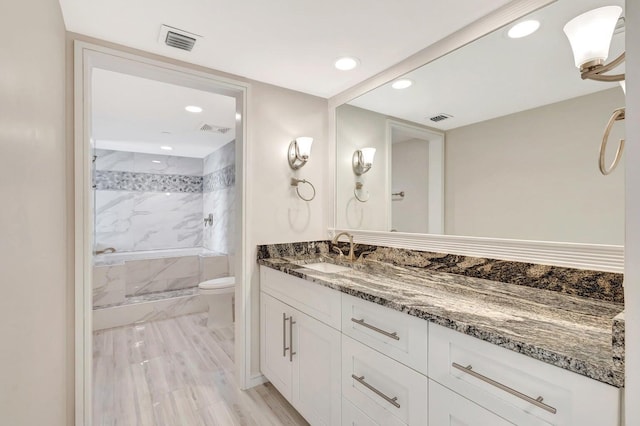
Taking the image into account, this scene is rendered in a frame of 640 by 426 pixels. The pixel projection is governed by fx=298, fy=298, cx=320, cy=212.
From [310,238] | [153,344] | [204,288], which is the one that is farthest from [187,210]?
[310,238]

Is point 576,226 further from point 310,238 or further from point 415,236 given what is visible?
point 310,238

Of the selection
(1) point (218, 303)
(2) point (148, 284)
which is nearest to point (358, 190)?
(1) point (218, 303)

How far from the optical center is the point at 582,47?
1.02m

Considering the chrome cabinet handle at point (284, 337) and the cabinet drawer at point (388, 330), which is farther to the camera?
the chrome cabinet handle at point (284, 337)

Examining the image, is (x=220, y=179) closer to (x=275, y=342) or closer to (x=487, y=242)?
(x=275, y=342)

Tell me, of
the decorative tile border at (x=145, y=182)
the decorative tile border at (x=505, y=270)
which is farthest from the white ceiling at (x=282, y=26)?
the decorative tile border at (x=145, y=182)

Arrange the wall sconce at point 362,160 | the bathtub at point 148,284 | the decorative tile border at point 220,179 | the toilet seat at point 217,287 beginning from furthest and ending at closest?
the decorative tile border at point 220,179, the bathtub at point 148,284, the toilet seat at point 217,287, the wall sconce at point 362,160

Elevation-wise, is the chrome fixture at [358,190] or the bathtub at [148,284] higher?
the chrome fixture at [358,190]

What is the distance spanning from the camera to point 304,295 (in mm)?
1659

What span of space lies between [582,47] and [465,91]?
62cm

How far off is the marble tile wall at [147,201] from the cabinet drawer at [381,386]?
4524 millimetres

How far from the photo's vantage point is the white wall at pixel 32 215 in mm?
671

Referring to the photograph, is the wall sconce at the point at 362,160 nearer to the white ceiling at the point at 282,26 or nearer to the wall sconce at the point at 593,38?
the white ceiling at the point at 282,26

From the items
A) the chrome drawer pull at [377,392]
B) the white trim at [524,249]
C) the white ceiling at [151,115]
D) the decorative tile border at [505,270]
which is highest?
the white ceiling at [151,115]
